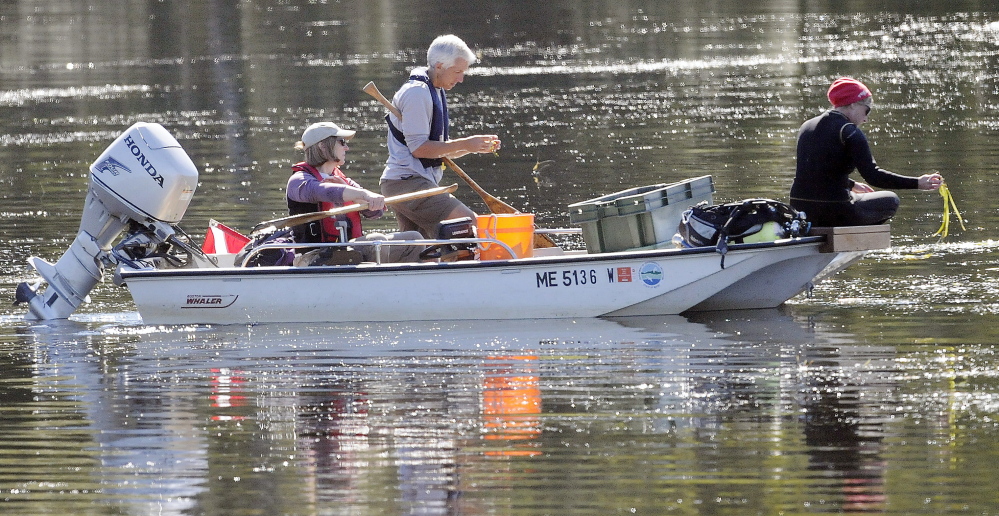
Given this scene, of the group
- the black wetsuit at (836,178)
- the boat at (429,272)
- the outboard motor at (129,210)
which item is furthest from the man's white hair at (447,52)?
the black wetsuit at (836,178)

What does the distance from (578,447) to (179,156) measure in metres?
4.62

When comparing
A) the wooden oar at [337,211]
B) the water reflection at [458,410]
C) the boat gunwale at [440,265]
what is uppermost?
the wooden oar at [337,211]

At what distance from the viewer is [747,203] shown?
1073 centimetres

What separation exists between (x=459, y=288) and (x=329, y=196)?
110 cm

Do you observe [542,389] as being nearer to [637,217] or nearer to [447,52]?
[637,217]

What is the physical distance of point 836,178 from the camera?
10.8m

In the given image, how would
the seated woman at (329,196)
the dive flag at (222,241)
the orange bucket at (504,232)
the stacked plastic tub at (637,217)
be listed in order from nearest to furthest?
the seated woman at (329,196) < the stacked plastic tub at (637,217) < the orange bucket at (504,232) < the dive flag at (222,241)

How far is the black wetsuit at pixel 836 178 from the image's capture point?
10578 millimetres

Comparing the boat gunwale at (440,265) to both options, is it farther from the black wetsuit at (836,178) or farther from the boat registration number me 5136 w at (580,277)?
the black wetsuit at (836,178)

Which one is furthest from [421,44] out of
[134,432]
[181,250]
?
[134,432]

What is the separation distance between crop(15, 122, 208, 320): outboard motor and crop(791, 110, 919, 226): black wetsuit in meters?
4.28

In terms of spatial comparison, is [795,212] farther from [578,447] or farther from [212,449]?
[212,449]

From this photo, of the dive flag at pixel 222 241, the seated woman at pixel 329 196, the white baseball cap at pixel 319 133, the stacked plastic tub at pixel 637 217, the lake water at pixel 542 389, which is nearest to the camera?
the lake water at pixel 542 389

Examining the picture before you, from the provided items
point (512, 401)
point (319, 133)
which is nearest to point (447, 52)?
point (319, 133)
